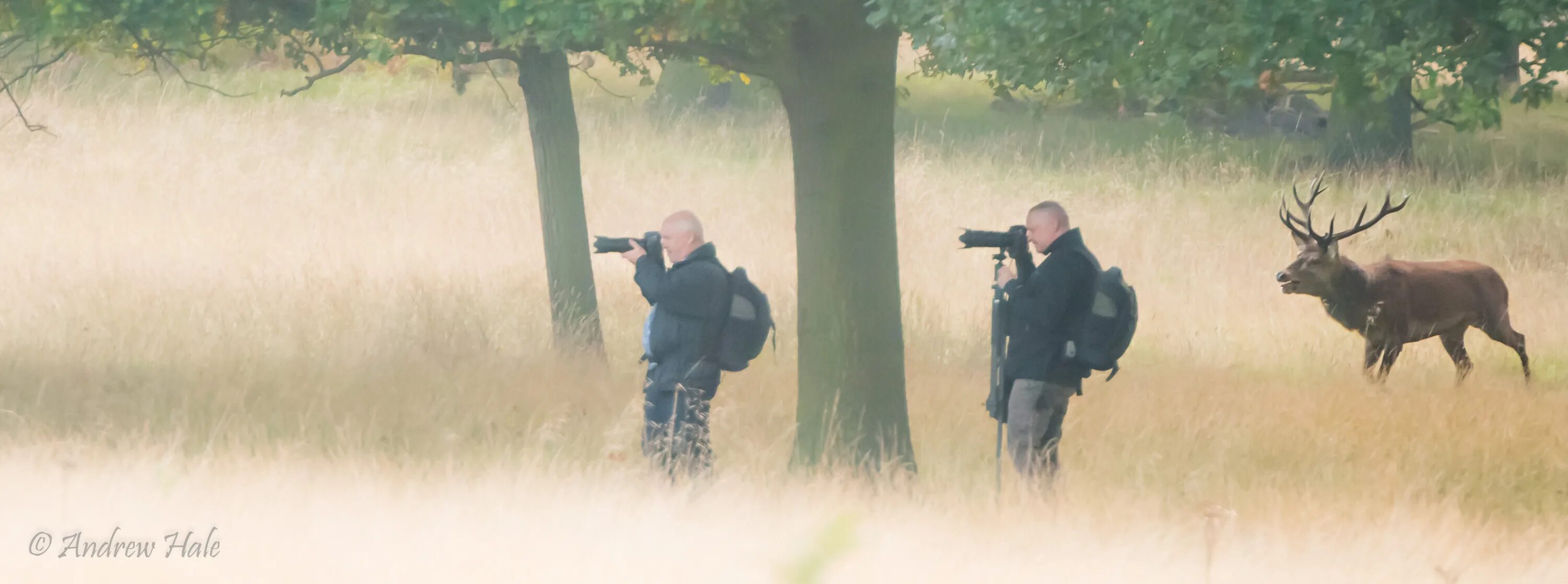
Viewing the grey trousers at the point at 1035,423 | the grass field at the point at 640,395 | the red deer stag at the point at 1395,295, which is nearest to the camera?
the grass field at the point at 640,395

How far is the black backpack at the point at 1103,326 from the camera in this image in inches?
280

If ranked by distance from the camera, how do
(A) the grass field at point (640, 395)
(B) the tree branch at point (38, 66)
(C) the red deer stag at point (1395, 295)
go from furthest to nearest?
(C) the red deer stag at point (1395, 295) < (B) the tree branch at point (38, 66) < (A) the grass field at point (640, 395)

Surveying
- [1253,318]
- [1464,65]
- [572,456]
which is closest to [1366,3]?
[1464,65]

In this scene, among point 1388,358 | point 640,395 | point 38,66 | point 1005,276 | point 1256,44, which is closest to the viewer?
point 1256,44

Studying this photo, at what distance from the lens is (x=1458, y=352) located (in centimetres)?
1170

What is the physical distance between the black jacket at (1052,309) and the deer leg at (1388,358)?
198 inches

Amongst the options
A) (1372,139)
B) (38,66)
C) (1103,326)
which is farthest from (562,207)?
(1372,139)

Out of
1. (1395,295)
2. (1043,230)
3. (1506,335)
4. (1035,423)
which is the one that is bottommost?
(1506,335)

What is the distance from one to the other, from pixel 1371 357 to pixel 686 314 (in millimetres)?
6507

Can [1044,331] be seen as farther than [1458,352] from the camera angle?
No

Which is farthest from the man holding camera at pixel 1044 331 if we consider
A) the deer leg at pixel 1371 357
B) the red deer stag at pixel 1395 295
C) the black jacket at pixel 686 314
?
the deer leg at pixel 1371 357

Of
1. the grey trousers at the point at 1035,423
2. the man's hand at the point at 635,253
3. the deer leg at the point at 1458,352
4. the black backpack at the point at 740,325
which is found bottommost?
the deer leg at the point at 1458,352

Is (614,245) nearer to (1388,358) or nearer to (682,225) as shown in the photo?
(682,225)

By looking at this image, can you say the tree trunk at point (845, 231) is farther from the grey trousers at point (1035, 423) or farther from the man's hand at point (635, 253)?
the man's hand at point (635, 253)
